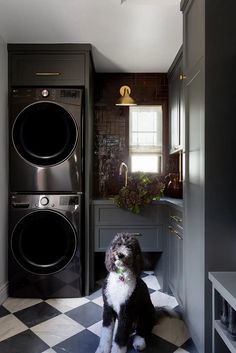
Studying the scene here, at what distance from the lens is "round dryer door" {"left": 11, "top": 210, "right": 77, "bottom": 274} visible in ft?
8.16

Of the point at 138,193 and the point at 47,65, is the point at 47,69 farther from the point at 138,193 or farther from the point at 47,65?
the point at 138,193

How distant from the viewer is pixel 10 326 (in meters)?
2.06

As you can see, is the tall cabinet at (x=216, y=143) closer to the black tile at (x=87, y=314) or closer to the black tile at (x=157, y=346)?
the black tile at (x=157, y=346)

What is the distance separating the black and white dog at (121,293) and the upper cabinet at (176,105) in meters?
1.25

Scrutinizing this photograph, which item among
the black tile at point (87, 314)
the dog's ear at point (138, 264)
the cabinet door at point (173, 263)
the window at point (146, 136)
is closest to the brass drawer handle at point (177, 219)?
the cabinet door at point (173, 263)

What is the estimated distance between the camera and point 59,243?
2.56 metres

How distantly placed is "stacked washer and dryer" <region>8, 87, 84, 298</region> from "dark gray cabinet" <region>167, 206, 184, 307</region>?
0.80m

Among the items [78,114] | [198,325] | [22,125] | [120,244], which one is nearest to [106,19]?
[78,114]

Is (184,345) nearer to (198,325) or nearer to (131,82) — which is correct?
(198,325)

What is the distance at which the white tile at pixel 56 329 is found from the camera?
6.26 ft

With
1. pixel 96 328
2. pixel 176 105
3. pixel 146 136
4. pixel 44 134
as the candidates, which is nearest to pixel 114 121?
pixel 146 136

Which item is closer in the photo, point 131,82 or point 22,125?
point 22,125

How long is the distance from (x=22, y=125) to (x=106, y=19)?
1.13m

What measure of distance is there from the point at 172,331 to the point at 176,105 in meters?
2.02
